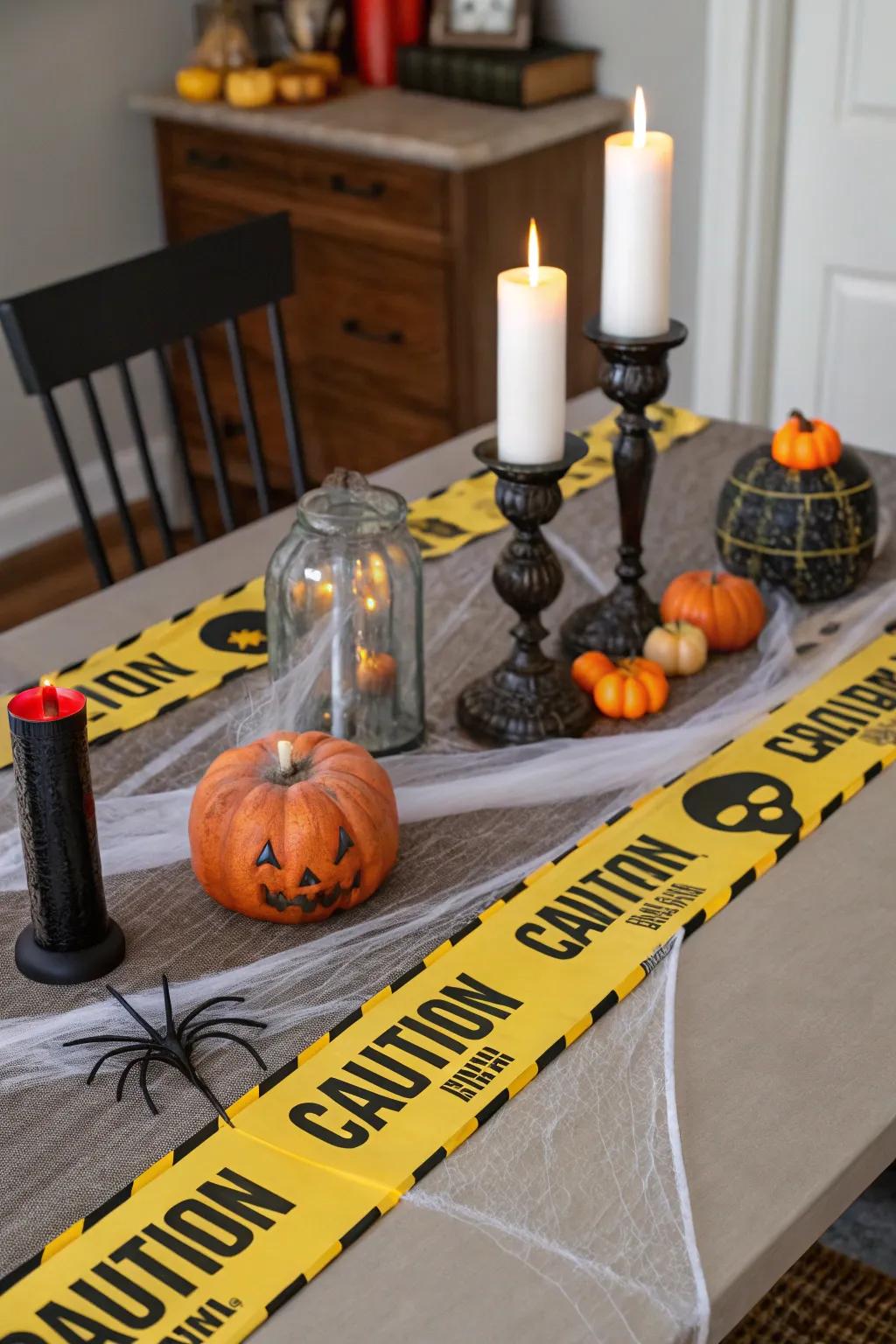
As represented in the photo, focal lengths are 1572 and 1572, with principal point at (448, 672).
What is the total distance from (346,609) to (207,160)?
2228 millimetres

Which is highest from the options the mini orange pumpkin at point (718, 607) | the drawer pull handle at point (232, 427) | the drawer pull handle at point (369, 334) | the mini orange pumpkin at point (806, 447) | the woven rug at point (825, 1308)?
the mini orange pumpkin at point (806, 447)

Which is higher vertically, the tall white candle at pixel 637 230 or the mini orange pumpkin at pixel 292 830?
the tall white candle at pixel 637 230

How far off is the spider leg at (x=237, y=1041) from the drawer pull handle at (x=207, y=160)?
8.18ft

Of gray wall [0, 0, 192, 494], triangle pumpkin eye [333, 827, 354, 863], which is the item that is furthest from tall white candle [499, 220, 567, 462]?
gray wall [0, 0, 192, 494]

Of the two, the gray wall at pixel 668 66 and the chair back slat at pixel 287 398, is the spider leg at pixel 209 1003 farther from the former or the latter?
the gray wall at pixel 668 66

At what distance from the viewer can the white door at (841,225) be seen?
9.07ft

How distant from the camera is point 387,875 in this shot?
112 cm

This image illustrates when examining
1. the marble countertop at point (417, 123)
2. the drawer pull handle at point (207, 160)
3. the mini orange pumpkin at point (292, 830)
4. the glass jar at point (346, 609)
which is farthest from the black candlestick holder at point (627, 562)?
the drawer pull handle at point (207, 160)

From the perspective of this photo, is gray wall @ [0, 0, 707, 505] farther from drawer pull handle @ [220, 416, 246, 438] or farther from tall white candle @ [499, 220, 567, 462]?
tall white candle @ [499, 220, 567, 462]

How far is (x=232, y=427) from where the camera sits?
3.47 m

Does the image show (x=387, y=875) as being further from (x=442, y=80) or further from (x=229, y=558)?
(x=442, y=80)

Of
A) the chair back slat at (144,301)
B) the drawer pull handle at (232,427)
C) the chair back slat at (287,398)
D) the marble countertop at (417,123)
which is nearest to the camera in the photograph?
the chair back slat at (144,301)

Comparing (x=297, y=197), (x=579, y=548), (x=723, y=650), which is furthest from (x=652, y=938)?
(x=297, y=197)

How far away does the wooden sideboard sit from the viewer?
2.83 meters
